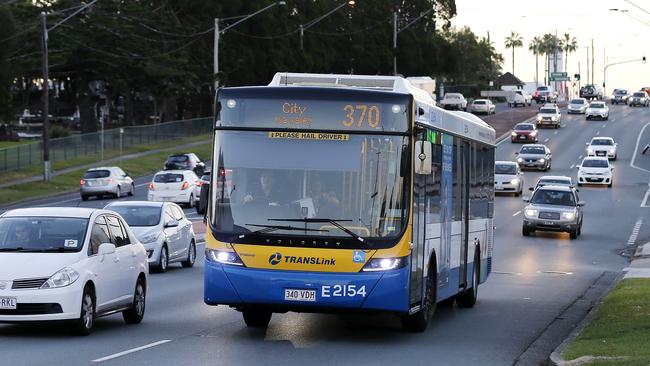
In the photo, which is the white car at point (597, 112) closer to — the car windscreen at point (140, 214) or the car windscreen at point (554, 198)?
the car windscreen at point (554, 198)

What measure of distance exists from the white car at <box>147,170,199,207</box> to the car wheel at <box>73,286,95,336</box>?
126ft

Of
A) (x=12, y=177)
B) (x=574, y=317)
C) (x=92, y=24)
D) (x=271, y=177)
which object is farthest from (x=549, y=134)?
(x=271, y=177)

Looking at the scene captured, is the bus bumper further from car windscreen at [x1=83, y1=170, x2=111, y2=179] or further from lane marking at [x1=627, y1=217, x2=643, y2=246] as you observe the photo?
car windscreen at [x1=83, y1=170, x2=111, y2=179]

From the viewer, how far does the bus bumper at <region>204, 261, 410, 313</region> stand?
1634cm

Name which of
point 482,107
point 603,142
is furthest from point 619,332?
point 482,107

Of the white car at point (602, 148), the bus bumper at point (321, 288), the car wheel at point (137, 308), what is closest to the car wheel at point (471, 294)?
the car wheel at point (137, 308)

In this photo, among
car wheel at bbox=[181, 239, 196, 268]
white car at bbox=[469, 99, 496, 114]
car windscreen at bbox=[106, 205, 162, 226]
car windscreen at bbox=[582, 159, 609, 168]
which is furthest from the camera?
white car at bbox=[469, 99, 496, 114]

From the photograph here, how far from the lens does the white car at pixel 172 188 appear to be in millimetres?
55594

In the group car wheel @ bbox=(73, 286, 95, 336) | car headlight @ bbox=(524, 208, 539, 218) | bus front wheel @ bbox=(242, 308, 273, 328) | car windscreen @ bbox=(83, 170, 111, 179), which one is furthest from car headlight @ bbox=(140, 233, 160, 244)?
car windscreen @ bbox=(83, 170, 111, 179)

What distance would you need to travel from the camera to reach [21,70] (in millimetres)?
87500

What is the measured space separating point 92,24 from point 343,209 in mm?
78014

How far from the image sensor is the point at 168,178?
56.1 meters

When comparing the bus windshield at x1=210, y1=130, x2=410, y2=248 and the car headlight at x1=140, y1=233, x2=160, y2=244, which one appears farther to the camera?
the car headlight at x1=140, y1=233, x2=160, y2=244

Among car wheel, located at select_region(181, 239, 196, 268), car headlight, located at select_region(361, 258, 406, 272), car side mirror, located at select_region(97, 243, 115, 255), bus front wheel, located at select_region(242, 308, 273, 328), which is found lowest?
car wheel, located at select_region(181, 239, 196, 268)
